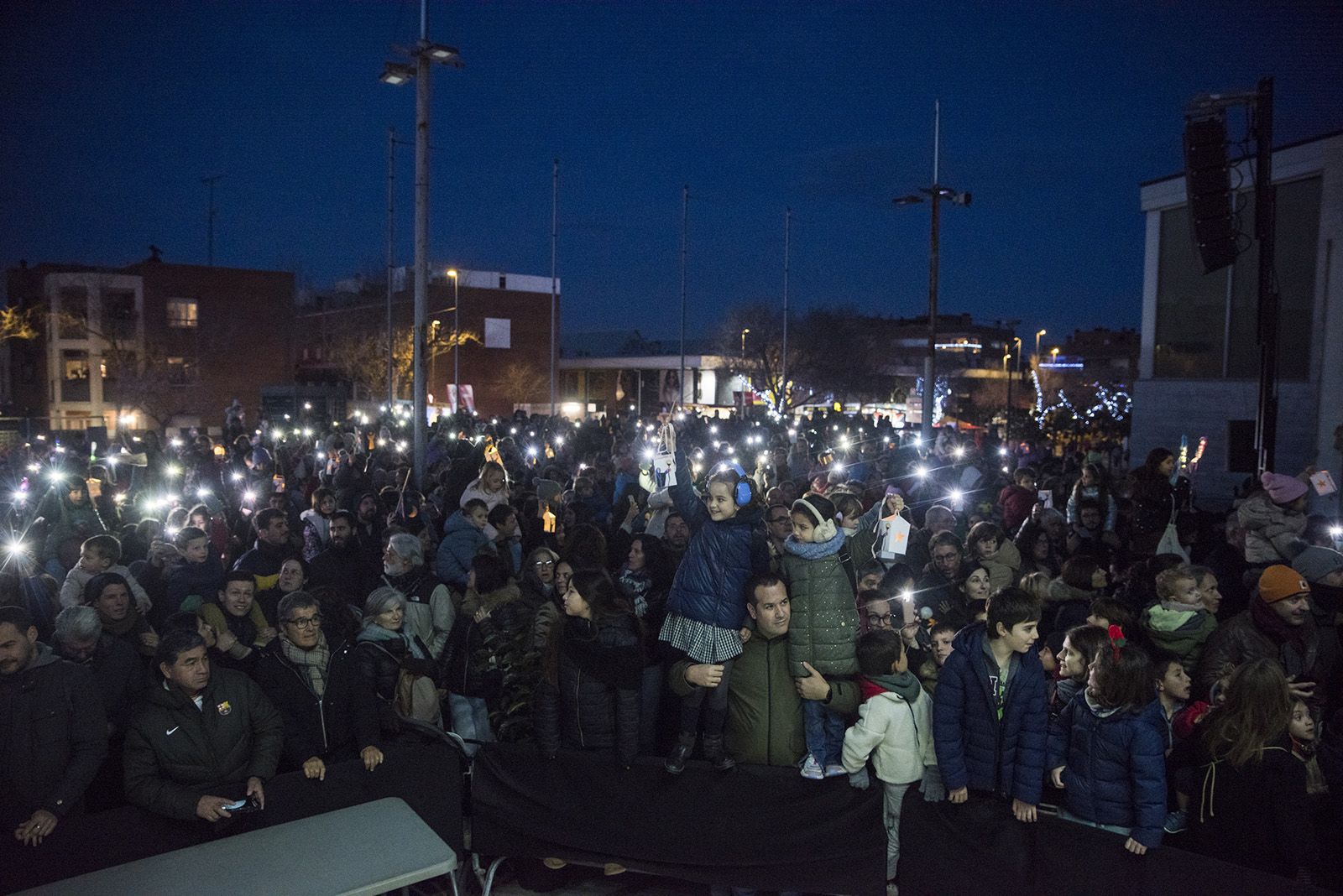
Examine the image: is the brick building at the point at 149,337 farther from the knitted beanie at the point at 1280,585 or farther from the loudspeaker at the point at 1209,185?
the knitted beanie at the point at 1280,585

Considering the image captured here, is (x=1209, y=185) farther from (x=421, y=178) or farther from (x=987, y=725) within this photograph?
(x=421, y=178)

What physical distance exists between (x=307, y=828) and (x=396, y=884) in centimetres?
73

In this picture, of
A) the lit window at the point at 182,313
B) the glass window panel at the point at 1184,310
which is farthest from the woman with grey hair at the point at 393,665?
the lit window at the point at 182,313

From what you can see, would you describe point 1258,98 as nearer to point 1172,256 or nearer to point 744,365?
point 1172,256

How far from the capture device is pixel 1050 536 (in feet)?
27.5

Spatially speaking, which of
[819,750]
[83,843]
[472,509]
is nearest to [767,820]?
[819,750]

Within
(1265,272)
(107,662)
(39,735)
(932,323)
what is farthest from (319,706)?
(932,323)

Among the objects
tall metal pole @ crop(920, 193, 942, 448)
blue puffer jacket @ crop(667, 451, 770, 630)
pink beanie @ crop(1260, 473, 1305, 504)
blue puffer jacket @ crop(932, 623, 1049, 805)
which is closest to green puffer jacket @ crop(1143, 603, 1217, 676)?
blue puffer jacket @ crop(932, 623, 1049, 805)

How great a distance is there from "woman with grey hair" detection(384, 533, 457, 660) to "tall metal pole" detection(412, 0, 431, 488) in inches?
254

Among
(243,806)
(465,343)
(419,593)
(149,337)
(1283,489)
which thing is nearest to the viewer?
(243,806)

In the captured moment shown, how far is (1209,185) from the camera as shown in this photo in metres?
8.46

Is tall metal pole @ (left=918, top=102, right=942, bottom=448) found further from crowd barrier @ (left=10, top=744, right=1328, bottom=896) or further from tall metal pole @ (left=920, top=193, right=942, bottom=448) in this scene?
crowd barrier @ (left=10, top=744, right=1328, bottom=896)

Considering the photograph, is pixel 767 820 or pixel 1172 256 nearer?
pixel 767 820

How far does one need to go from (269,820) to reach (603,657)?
1.97m
